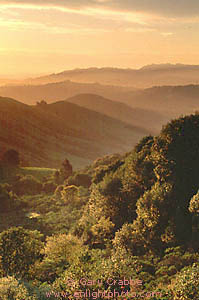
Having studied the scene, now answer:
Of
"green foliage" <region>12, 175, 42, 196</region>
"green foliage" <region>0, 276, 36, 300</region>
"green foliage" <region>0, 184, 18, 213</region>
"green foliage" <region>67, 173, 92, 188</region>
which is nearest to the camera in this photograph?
"green foliage" <region>0, 276, 36, 300</region>

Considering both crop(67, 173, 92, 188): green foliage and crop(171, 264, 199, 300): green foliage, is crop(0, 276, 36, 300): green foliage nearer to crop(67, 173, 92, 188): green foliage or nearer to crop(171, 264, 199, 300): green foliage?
crop(171, 264, 199, 300): green foliage

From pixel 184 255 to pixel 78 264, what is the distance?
11642mm

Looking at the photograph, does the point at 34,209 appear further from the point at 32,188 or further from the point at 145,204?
the point at 145,204

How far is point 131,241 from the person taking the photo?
46.2 meters

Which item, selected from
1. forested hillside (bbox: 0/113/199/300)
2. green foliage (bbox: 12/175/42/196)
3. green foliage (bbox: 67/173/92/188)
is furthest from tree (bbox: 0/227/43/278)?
green foliage (bbox: 12/175/42/196)

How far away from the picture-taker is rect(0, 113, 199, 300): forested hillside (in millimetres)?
31859

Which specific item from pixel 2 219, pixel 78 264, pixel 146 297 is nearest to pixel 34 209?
pixel 2 219

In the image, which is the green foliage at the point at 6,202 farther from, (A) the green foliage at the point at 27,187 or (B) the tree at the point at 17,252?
(B) the tree at the point at 17,252

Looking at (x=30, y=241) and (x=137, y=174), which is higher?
(x=137, y=174)

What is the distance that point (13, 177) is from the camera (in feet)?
511

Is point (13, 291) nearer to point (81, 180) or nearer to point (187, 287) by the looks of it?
point (187, 287)

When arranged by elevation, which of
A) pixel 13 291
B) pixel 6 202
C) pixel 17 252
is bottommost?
pixel 6 202

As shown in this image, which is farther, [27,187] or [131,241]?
[27,187]

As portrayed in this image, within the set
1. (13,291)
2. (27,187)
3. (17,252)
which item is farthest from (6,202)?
(13,291)
